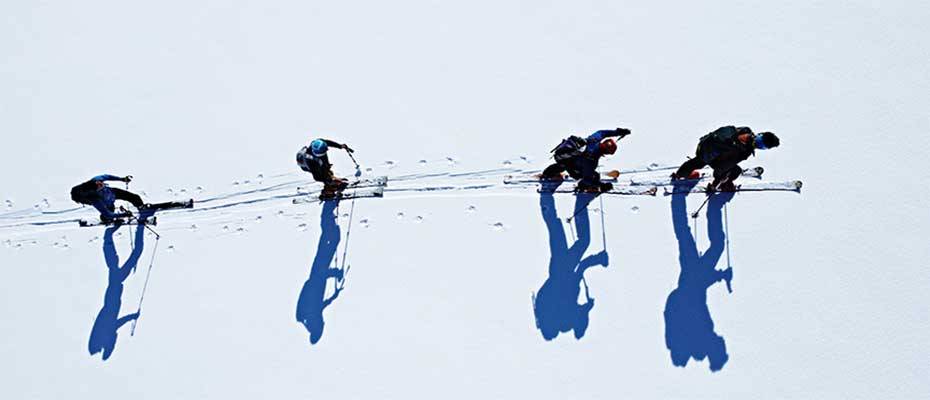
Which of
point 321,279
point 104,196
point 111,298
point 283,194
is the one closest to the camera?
point 104,196

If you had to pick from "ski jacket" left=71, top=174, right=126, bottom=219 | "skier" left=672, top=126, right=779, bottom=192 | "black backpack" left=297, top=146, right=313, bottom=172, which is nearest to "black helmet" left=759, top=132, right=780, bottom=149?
"skier" left=672, top=126, right=779, bottom=192

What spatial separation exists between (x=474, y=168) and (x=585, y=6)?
2523mm

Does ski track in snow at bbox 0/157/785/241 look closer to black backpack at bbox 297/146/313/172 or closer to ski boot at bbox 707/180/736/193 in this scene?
ski boot at bbox 707/180/736/193

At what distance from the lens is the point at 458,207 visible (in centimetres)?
592

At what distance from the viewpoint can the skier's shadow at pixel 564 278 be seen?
5.25m

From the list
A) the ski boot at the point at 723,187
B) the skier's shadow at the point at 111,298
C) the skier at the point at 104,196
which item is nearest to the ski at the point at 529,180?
the ski boot at the point at 723,187

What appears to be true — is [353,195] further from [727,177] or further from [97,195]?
[727,177]

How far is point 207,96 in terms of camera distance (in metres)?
6.88

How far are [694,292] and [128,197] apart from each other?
19.5 feet

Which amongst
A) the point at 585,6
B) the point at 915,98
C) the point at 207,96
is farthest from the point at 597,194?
the point at 207,96

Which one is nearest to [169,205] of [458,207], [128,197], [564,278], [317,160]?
[128,197]

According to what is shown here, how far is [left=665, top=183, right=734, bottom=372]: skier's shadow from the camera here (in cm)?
503

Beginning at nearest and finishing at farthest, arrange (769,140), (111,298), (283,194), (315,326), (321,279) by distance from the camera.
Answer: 1. (769,140)
2. (315,326)
3. (321,279)
4. (111,298)
5. (283,194)

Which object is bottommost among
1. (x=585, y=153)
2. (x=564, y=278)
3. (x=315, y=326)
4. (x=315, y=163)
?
(x=315, y=326)
